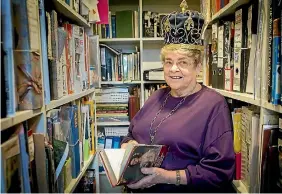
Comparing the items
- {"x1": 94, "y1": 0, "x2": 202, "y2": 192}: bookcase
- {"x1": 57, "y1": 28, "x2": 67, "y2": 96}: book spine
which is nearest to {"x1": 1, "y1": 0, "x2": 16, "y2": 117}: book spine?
{"x1": 57, "y1": 28, "x2": 67, "y2": 96}: book spine

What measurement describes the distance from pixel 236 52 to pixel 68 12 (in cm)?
88

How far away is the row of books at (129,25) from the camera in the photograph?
2.57 m

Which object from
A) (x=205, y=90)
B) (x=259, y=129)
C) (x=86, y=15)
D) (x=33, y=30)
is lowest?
(x=259, y=129)

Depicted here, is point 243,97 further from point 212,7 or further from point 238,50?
point 212,7

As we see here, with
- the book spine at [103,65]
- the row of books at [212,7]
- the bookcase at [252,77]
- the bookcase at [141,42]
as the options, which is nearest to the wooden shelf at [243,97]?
the bookcase at [252,77]

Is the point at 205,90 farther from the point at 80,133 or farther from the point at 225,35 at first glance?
the point at 80,133

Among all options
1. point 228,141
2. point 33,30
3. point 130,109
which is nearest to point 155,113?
point 228,141

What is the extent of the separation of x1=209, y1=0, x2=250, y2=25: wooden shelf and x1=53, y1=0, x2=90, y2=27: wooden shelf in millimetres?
809

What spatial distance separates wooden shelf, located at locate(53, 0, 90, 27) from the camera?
1.28m

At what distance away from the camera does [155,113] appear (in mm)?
1437

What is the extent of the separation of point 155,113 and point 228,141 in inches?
15.7

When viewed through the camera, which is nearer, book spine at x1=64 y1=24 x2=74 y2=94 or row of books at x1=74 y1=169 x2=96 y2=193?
book spine at x1=64 y1=24 x2=74 y2=94

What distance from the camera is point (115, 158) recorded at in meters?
1.21

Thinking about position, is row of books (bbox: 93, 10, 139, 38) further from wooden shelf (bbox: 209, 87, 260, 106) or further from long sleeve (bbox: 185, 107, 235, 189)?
long sleeve (bbox: 185, 107, 235, 189)
